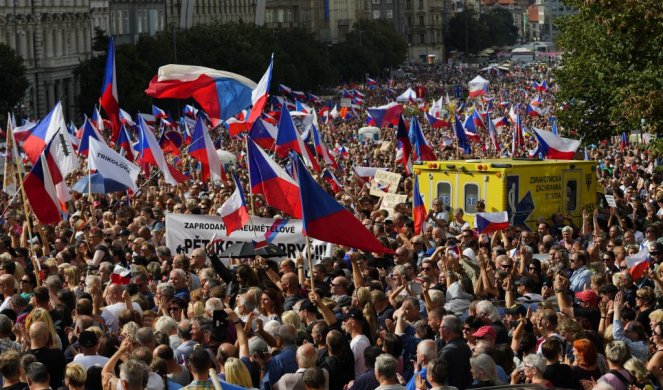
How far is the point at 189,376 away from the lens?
36.2 ft

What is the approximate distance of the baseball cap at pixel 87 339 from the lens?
1130 centimetres

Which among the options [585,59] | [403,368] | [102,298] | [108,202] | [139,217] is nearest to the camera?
[403,368]

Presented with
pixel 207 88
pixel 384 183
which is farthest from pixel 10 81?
pixel 384 183

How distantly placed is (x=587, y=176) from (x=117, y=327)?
1142 centimetres

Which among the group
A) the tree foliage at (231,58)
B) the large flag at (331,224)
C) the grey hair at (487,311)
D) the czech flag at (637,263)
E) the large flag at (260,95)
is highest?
the large flag at (260,95)

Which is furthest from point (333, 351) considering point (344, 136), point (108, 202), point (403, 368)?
point (344, 136)

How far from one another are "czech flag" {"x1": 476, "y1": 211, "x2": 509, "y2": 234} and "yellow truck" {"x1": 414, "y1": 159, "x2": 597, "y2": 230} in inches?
103

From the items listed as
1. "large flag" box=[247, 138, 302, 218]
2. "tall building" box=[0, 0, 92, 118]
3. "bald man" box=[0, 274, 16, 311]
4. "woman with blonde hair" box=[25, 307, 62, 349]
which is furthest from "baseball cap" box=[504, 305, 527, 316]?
"tall building" box=[0, 0, 92, 118]

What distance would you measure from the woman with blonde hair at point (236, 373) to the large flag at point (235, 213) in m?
7.16

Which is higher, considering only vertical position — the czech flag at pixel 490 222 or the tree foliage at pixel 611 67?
the tree foliage at pixel 611 67

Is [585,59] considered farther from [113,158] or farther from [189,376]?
[189,376]

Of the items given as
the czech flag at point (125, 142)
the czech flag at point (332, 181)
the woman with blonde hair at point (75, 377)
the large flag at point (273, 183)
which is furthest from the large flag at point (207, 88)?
the woman with blonde hair at point (75, 377)

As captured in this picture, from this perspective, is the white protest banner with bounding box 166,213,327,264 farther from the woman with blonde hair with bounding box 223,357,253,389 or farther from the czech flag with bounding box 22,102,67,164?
the woman with blonde hair with bounding box 223,357,253,389

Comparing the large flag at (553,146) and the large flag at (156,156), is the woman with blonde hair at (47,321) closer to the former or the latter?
the large flag at (156,156)
